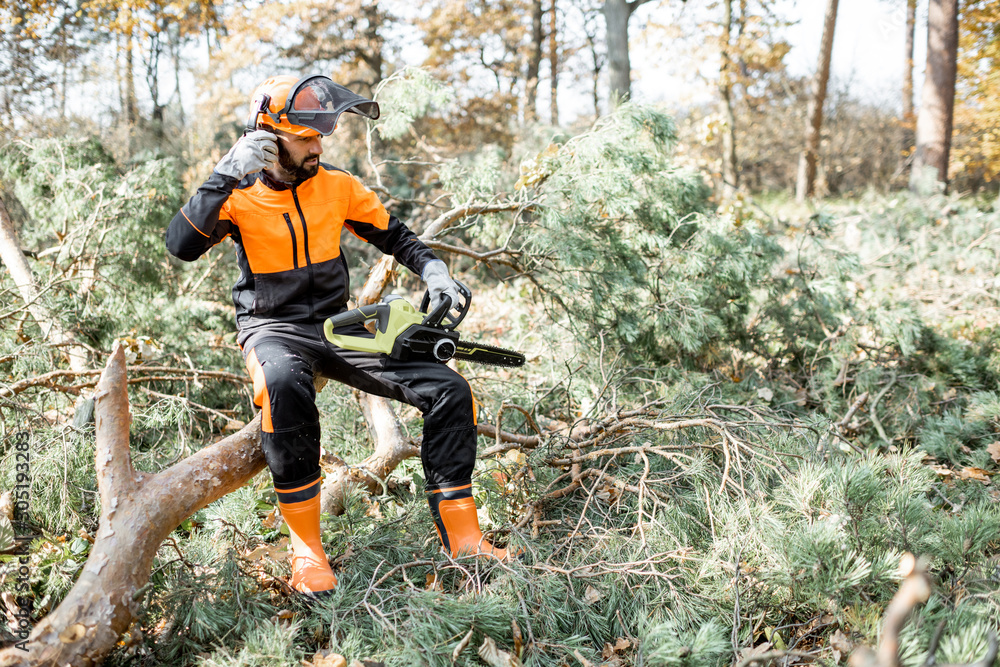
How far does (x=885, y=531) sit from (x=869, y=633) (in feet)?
1.36

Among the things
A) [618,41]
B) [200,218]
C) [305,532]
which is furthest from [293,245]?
[618,41]

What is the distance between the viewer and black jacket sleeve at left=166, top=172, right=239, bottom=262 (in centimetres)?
224

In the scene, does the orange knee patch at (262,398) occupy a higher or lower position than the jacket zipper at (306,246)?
lower

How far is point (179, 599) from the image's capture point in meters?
1.88

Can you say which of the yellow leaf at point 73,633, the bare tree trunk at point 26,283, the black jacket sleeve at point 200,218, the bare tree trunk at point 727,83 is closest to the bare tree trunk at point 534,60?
the bare tree trunk at point 727,83

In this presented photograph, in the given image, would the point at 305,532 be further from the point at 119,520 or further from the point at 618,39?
the point at 618,39

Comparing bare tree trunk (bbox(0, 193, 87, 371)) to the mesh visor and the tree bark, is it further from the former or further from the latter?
the tree bark

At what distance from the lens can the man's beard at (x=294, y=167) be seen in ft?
7.95

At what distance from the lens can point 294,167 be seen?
8.05ft

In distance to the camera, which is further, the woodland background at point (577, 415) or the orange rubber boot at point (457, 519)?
the orange rubber boot at point (457, 519)

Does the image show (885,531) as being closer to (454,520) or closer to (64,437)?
(454,520)

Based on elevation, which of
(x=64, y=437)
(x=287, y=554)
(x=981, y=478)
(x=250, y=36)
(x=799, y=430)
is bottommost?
(x=981, y=478)

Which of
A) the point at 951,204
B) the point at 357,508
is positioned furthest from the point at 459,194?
the point at 951,204

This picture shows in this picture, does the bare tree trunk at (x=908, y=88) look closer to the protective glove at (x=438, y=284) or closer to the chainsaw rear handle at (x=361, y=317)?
the protective glove at (x=438, y=284)
